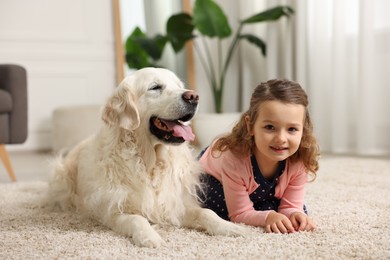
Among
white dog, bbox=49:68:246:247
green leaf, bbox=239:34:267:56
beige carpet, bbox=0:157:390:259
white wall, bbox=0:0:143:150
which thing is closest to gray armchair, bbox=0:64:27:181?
beige carpet, bbox=0:157:390:259

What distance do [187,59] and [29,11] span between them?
1.83 m

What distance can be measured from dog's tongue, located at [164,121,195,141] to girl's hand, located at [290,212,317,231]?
1.42 feet

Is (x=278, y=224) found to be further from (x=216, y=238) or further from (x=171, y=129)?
(x=171, y=129)

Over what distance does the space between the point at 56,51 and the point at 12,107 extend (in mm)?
2167

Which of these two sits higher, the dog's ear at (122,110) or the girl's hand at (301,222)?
the dog's ear at (122,110)

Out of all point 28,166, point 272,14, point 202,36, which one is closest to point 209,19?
point 202,36

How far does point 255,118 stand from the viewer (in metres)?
1.48

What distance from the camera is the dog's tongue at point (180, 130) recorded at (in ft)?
4.85

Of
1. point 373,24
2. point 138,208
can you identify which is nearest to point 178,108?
point 138,208

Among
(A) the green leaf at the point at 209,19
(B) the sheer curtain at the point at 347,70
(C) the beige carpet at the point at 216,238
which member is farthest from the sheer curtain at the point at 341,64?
(C) the beige carpet at the point at 216,238

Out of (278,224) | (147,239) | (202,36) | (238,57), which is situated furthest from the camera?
(238,57)

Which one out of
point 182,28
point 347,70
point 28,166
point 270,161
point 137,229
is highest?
point 182,28

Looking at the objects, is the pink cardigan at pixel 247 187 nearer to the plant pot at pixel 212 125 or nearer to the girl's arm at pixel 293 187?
the girl's arm at pixel 293 187

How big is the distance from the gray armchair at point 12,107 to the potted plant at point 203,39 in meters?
1.53
